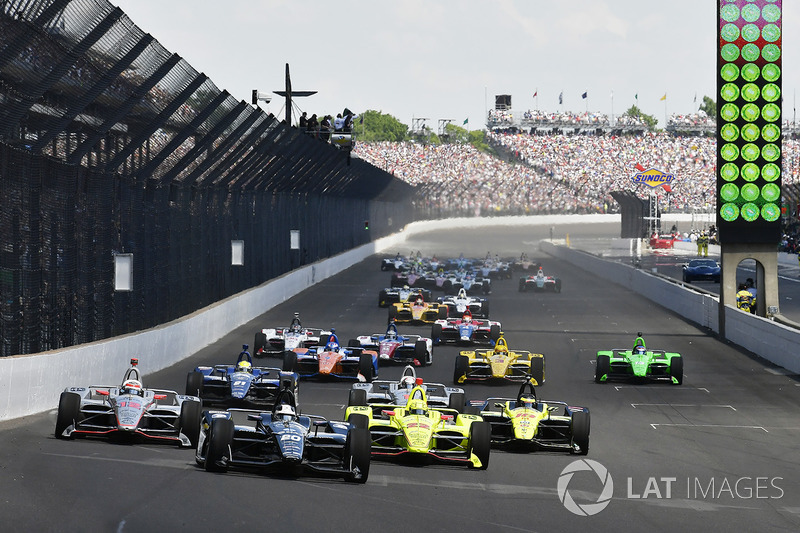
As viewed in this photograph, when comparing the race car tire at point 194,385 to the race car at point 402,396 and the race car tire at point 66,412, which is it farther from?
the race car tire at point 66,412

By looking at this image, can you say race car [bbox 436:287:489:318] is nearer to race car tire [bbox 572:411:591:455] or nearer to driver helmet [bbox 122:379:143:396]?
race car tire [bbox 572:411:591:455]

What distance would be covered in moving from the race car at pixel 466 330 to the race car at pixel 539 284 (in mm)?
19901

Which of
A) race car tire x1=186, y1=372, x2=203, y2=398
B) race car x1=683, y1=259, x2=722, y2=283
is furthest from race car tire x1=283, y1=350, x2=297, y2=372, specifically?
race car x1=683, y1=259, x2=722, y2=283

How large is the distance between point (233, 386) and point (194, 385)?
0.57 metres

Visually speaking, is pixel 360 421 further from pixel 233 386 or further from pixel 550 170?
pixel 550 170

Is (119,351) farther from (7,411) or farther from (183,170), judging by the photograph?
(183,170)

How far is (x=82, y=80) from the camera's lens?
17641mm

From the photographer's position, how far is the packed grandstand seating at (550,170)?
405 ft

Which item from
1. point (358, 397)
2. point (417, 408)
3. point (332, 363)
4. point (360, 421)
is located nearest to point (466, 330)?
point (332, 363)

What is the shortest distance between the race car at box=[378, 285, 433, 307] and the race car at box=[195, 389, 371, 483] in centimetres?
2483

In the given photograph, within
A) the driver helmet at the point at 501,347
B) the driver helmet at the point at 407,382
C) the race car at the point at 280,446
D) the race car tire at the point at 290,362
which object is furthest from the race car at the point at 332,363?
the race car at the point at 280,446

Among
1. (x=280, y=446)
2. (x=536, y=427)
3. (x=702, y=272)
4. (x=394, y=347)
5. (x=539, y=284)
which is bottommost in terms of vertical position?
(x=536, y=427)

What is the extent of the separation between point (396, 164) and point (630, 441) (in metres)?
121

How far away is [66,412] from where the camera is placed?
14.8 metres
